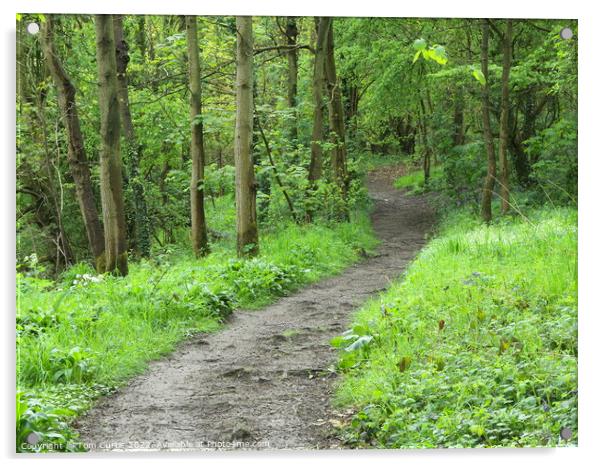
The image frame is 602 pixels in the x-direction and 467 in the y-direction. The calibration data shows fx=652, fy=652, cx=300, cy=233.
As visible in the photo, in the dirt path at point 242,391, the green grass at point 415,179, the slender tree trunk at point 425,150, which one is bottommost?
the dirt path at point 242,391

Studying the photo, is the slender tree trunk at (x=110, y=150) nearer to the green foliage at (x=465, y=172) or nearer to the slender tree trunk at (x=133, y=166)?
the slender tree trunk at (x=133, y=166)

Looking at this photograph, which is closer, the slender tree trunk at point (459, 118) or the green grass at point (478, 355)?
the green grass at point (478, 355)

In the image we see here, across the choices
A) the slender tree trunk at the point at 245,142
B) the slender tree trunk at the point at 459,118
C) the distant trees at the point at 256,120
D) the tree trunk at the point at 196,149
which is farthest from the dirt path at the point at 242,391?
the slender tree trunk at the point at 459,118

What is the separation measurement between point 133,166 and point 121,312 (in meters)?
5.48

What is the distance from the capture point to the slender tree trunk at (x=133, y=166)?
10086 mm

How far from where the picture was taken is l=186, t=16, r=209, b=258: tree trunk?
10.0 m

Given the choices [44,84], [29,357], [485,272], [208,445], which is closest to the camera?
[208,445]

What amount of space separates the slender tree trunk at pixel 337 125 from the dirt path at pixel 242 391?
558 centimetres

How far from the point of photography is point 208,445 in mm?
4062

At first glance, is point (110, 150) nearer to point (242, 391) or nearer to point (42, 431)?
point (242, 391)

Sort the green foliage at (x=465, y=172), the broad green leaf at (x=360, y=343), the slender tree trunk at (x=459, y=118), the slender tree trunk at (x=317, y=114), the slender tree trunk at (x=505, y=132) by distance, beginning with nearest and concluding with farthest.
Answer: the broad green leaf at (x=360, y=343) → the slender tree trunk at (x=505, y=132) → the green foliage at (x=465, y=172) → the slender tree trunk at (x=459, y=118) → the slender tree trunk at (x=317, y=114)
